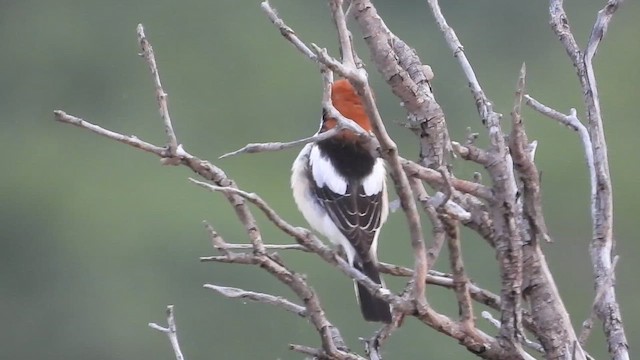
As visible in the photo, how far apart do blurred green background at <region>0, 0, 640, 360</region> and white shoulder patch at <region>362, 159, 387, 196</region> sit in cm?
720

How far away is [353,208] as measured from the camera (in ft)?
13.8

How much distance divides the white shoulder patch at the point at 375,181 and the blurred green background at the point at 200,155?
7202mm

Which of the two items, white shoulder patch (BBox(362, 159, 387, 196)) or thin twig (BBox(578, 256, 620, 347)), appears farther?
white shoulder patch (BBox(362, 159, 387, 196))

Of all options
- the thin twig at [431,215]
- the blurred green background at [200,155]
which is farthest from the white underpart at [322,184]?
the blurred green background at [200,155]

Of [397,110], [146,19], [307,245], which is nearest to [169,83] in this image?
[146,19]

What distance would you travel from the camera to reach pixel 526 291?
248 cm

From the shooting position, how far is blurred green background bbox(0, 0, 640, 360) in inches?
539

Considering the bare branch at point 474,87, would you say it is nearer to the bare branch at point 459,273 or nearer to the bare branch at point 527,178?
the bare branch at point 527,178

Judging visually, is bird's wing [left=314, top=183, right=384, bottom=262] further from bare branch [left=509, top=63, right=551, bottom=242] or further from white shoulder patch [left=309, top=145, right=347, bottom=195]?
bare branch [left=509, top=63, right=551, bottom=242]

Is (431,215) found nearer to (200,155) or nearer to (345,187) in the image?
(345,187)

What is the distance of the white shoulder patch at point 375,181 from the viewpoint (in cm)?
422

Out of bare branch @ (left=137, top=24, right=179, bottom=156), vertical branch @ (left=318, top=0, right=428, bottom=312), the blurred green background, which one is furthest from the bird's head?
the blurred green background

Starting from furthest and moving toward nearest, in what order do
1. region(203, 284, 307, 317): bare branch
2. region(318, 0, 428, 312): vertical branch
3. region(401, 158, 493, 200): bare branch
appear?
region(203, 284, 307, 317): bare branch
region(401, 158, 493, 200): bare branch
region(318, 0, 428, 312): vertical branch

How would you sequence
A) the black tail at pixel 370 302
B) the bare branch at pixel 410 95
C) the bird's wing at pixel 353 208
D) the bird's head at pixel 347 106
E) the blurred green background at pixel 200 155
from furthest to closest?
1. the blurred green background at pixel 200 155
2. the bird's head at pixel 347 106
3. the bird's wing at pixel 353 208
4. the black tail at pixel 370 302
5. the bare branch at pixel 410 95
